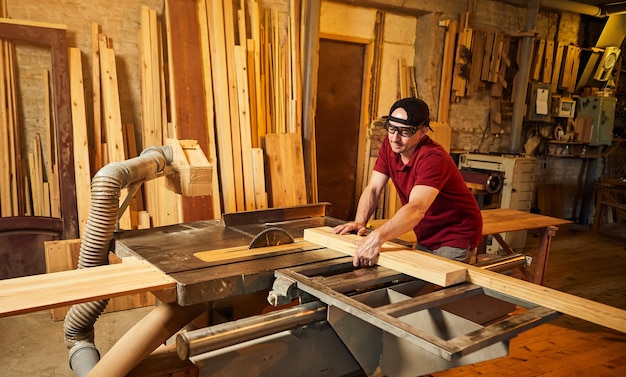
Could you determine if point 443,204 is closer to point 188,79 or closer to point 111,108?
point 188,79

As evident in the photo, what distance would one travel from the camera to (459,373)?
2.79 m

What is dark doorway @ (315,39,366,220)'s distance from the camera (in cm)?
459

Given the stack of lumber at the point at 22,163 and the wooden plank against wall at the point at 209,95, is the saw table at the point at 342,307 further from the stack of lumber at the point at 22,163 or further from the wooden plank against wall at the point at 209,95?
the stack of lumber at the point at 22,163

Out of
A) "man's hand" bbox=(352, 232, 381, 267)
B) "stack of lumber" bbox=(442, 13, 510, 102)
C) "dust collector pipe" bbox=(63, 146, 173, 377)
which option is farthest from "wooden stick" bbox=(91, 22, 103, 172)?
"stack of lumber" bbox=(442, 13, 510, 102)

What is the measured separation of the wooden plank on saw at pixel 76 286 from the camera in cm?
124

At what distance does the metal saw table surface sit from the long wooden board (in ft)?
0.29

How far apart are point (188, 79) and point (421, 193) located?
2228 mm

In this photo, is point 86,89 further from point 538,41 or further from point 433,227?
point 538,41

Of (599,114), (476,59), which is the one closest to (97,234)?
(476,59)

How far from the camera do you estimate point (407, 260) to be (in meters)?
1.72

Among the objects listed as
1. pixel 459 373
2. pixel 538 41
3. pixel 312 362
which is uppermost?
pixel 538 41

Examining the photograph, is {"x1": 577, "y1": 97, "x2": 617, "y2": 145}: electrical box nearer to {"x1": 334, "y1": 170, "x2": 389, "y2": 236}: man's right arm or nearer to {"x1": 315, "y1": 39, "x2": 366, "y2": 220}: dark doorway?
{"x1": 315, "y1": 39, "x2": 366, "y2": 220}: dark doorway

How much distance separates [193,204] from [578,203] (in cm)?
617

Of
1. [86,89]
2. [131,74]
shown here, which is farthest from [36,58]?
[131,74]
